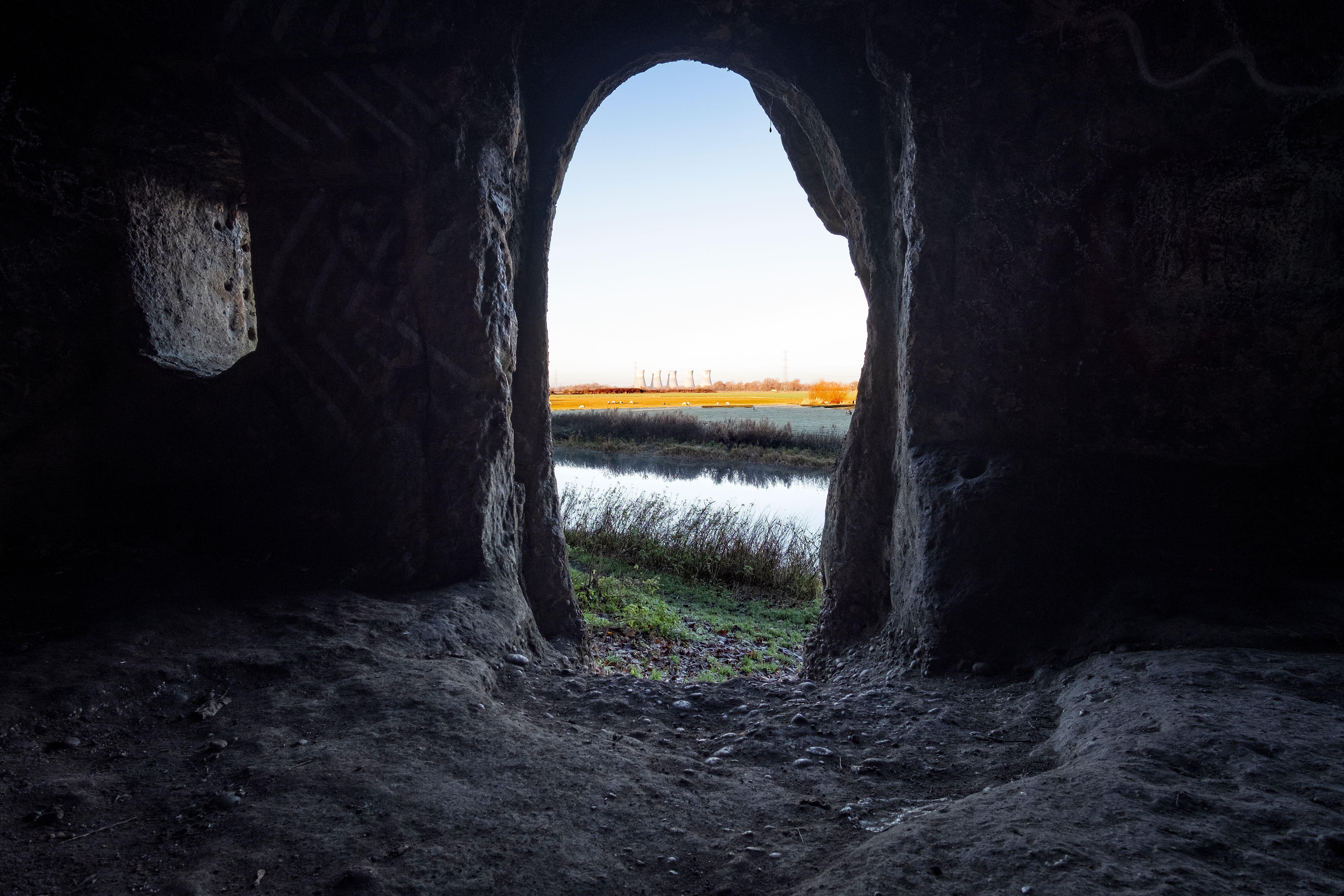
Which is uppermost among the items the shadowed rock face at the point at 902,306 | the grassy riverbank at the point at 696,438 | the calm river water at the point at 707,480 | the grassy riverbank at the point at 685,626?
the shadowed rock face at the point at 902,306

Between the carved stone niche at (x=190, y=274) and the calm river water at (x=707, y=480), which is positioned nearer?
the carved stone niche at (x=190, y=274)

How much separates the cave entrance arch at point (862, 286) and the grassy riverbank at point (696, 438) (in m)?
16.7

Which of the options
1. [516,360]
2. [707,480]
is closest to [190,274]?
[516,360]

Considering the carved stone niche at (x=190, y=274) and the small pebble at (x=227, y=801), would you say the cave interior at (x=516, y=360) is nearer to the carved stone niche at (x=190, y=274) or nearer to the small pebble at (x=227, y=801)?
the carved stone niche at (x=190, y=274)

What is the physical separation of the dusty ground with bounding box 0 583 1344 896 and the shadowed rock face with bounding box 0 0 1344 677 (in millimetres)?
454

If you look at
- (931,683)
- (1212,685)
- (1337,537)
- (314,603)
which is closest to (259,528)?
(314,603)

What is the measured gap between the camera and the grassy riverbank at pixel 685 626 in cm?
596

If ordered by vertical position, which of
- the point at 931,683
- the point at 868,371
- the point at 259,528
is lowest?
the point at 931,683

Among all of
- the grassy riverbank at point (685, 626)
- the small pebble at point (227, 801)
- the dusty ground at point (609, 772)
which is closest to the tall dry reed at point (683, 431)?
the grassy riverbank at point (685, 626)

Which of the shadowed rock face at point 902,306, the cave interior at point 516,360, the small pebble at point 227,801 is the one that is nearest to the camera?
the small pebble at point 227,801

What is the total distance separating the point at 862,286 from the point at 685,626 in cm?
404

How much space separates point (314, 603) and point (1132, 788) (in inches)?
102

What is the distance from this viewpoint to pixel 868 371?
Result: 152 inches

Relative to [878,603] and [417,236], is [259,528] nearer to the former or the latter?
[417,236]
